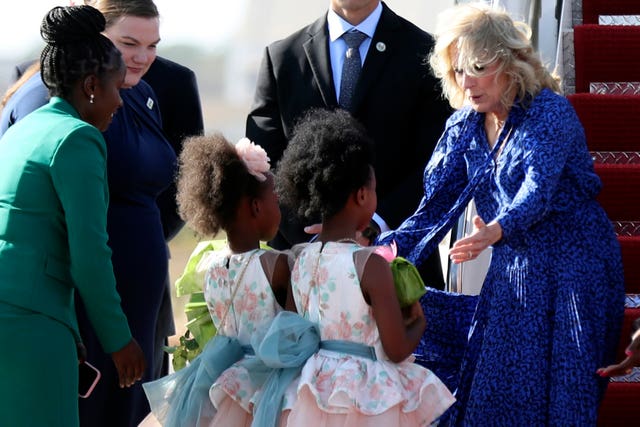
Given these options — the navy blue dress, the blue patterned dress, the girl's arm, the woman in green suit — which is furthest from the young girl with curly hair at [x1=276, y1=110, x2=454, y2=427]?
the navy blue dress

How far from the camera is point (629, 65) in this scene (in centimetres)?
556

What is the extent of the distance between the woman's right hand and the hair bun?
94cm

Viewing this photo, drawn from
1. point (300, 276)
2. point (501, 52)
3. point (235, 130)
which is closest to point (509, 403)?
point (300, 276)

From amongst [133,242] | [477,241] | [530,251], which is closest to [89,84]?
[133,242]

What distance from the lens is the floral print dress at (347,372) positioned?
3.64m

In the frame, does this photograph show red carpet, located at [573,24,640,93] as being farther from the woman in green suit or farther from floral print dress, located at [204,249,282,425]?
the woman in green suit

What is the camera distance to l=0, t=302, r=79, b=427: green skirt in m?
3.44

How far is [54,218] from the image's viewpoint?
3.56 metres

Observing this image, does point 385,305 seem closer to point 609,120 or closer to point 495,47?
point 495,47

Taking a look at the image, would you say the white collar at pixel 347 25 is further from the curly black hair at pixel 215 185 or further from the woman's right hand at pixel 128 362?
the woman's right hand at pixel 128 362

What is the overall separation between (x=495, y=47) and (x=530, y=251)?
661 millimetres

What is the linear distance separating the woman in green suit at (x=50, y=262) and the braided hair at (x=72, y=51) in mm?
88

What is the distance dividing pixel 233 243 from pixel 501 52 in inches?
41.3

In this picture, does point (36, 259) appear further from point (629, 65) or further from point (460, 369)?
point (629, 65)
